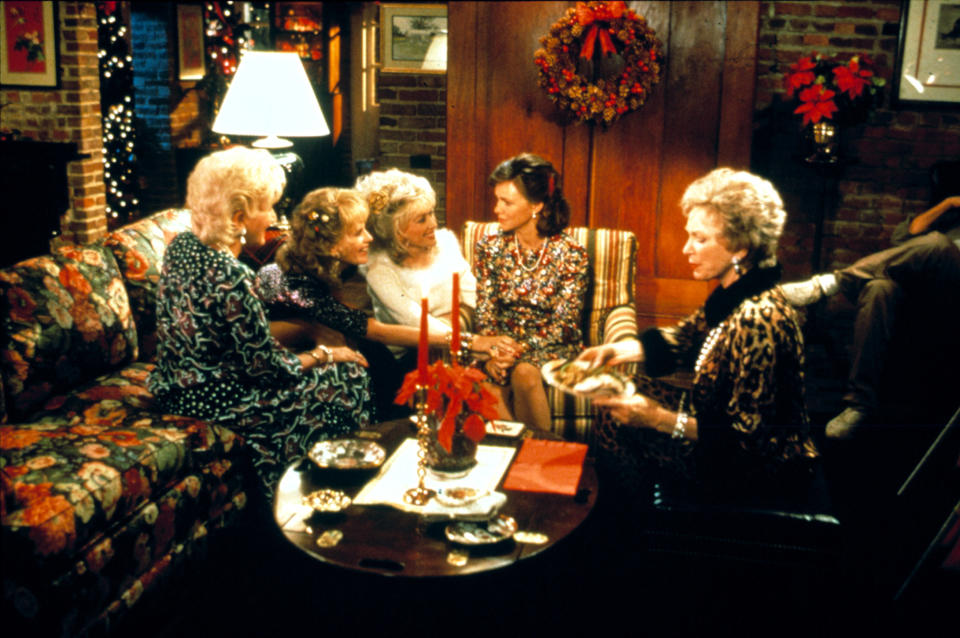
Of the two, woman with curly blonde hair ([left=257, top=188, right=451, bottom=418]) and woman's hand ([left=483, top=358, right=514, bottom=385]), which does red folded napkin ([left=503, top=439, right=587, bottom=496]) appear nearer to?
woman's hand ([left=483, top=358, right=514, bottom=385])

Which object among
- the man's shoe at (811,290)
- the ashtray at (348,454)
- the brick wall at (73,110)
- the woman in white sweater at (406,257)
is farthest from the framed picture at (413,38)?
the ashtray at (348,454)

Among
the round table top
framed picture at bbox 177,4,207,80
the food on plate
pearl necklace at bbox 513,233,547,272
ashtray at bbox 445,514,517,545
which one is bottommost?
the round table top

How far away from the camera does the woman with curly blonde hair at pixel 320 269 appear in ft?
9.80

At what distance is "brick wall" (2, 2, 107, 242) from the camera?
5.32 meters

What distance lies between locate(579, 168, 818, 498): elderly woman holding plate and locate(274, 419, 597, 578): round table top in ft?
1.06

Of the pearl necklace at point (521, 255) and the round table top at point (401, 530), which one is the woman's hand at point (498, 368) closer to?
the pearl necklace at point (521, 255)

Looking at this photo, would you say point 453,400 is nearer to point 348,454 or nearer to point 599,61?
point 348,454

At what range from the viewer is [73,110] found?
17.7 feet

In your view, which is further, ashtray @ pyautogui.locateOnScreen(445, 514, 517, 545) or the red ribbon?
the red ribbon

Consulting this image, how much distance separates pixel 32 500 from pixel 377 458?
0.85m

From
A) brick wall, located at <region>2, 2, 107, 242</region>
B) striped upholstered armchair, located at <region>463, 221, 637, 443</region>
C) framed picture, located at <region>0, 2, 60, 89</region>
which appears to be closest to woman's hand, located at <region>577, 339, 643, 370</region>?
striped upholstered armchair, located at <region>463, 221, 637, 443</region>

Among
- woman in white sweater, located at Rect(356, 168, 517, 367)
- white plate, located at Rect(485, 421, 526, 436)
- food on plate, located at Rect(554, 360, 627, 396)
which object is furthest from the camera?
woman in white sweater, located at Rect(356, 168, 517, 367)

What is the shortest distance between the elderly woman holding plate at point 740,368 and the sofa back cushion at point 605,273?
102cm

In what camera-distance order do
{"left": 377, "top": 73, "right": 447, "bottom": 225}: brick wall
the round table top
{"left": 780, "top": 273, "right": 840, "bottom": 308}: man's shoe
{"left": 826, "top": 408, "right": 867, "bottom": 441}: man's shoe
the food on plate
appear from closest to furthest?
the round table top → the food on plate → {"left": 826, "top": 408, "right": 867, "bottom": 441}: man's shoe → {"left": 780, "top": 273, "right": 840, "bottom": 308}: man's shoe → {"left": 377, "top": 73, "right": 447, "bottom": 225}: brick wall
